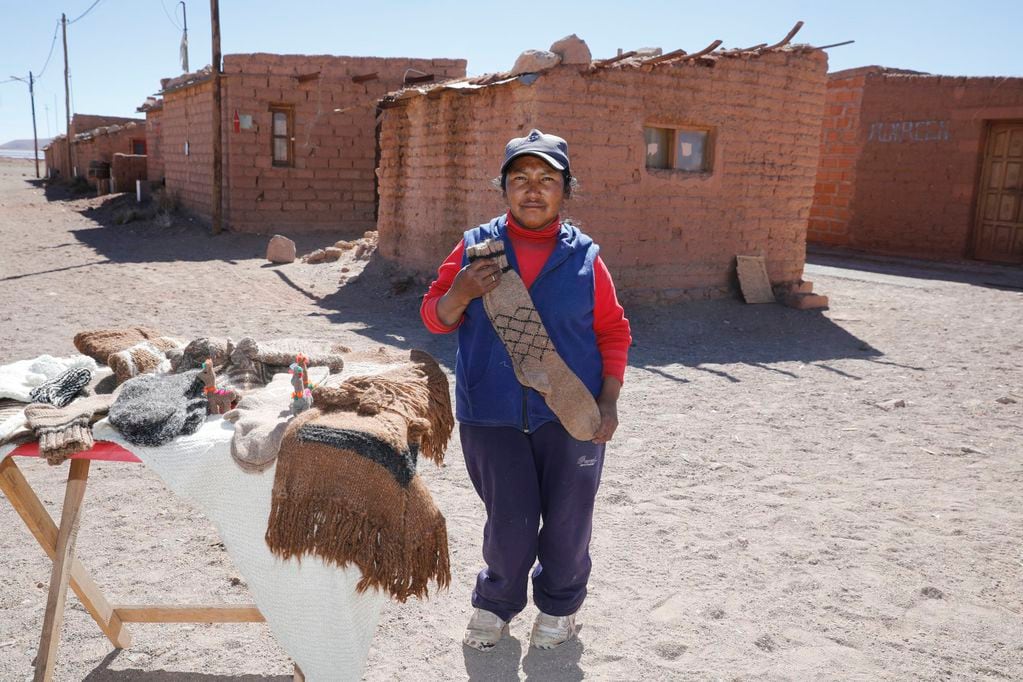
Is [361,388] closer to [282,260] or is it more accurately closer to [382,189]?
[382,189]

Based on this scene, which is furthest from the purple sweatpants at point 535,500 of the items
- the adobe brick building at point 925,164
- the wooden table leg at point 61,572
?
the adobe brick building at point 925,164

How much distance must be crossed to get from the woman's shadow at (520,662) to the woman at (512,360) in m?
0.35

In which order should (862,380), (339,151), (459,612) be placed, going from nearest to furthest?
1. (459,612)
2. (862,380)
3. (339,151)

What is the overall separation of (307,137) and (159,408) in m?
13.5

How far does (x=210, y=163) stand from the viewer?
1549 cm

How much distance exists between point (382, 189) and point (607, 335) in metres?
9.06

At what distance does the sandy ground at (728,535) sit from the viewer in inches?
108

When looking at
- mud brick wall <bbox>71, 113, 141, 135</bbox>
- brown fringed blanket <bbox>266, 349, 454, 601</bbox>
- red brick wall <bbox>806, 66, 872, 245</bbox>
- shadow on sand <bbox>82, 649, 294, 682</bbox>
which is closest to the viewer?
brown fringed blanket <bbox>266, 349, 454, 601</bbox>

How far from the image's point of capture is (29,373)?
2.62 meters

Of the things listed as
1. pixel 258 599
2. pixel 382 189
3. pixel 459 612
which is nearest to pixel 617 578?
pixel 459 612

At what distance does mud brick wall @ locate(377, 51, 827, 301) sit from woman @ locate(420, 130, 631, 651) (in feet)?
18.6

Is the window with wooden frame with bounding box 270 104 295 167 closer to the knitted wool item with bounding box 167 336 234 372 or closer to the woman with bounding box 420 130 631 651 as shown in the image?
the knitted wool item with bounding box 167 336 234 372

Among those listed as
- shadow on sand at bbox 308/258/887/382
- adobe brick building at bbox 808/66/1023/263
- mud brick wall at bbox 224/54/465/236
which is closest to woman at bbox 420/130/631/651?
shadow on sand at bbox 308/258/887/382

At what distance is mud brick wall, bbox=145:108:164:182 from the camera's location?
69.1 ft
